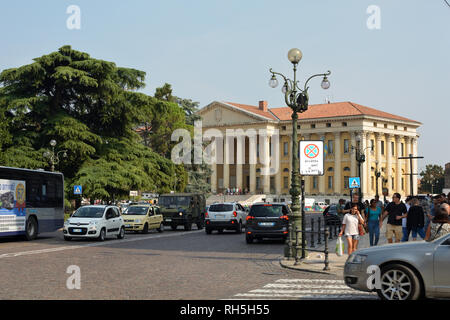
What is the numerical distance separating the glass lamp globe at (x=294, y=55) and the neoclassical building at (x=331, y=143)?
8229cm

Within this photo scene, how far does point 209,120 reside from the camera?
118 metres

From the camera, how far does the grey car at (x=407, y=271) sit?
895 centimetres

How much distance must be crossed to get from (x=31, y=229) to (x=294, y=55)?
1399 centimetres

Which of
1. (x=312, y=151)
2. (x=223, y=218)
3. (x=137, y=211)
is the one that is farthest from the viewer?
(x=137, y=211)

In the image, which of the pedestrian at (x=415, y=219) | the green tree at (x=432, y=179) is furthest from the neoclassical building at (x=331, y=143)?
the pedestrian at (x=415, y=219)

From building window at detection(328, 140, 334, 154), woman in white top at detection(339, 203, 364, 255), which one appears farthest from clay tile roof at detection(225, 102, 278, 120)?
woman in white top at detection(339, 203, 364, 255)

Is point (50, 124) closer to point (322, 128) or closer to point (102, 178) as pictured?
point (102, 178)

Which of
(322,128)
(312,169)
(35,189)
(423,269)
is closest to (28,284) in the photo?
(423,269)

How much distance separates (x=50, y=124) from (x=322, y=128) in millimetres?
70275

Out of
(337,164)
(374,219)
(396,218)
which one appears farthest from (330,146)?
(396,218)

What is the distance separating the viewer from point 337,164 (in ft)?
354

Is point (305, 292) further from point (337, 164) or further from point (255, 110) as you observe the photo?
point (255, 110)

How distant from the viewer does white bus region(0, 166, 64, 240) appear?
24094mm
